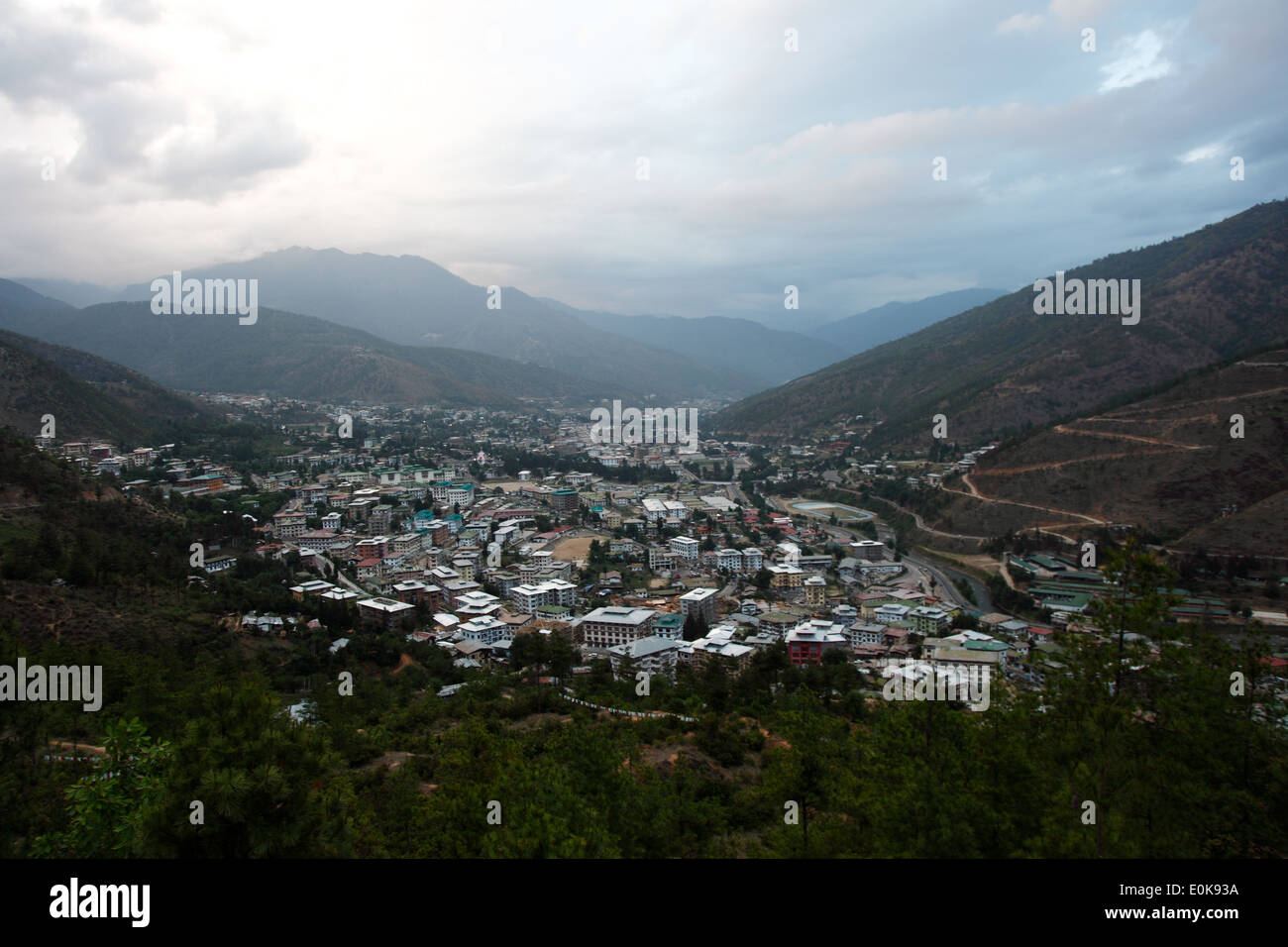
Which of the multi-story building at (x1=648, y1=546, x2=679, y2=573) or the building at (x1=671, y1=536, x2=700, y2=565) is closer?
the multi-story building at (x1=648, y1=546, x2=679, y2=573)

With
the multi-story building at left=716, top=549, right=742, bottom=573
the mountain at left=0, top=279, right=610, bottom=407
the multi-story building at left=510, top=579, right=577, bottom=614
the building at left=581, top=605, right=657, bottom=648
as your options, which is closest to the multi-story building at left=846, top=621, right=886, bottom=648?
the building at left=581, top=605, right=657, bottom=648

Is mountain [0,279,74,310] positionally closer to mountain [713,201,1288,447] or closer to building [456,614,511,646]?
mountain [713,201,1288,447]

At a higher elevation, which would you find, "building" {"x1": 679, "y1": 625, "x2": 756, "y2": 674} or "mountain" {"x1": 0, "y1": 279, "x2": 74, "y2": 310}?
"mountain" {"x1": 0, "y1": 279, "x2": 74, "y2": 310}

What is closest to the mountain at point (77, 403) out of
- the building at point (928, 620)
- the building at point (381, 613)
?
the building at point (381, 613)

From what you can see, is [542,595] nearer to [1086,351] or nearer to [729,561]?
[729,561]

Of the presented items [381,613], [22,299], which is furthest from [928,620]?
[22,299]

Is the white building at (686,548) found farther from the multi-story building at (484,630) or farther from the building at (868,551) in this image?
the multi-story building at (484,630)

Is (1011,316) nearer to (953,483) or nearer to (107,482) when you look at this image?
(953,483)
